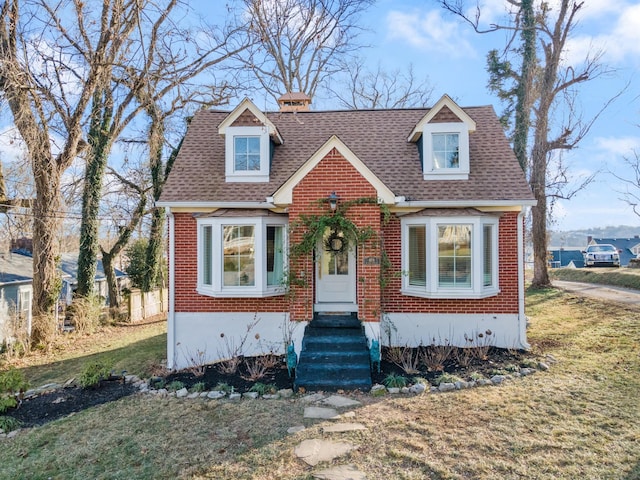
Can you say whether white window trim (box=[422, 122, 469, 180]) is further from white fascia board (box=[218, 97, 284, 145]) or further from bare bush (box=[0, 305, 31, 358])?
bare bush (box=[0, 305, 31, 358])

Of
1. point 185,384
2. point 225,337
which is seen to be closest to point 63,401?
point 185,384

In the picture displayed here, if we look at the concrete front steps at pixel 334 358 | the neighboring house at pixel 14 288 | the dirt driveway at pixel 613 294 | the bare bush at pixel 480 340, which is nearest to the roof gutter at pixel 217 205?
the concrete front steps at pixel 334 358

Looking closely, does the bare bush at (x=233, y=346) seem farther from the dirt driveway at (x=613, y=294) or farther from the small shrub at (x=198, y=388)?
the dirt driveway at (x=613, y=294)

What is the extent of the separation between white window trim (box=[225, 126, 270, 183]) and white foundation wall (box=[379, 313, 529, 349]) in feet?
15.9

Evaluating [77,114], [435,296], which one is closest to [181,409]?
[435,296]

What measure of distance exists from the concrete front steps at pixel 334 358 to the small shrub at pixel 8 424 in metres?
4.65

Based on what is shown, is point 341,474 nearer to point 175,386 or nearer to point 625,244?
point 175,386

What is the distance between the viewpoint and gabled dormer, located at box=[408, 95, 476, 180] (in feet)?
31.5

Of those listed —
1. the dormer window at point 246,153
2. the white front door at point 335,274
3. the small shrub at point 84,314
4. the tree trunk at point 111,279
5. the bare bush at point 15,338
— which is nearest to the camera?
the white front door at point 335,274

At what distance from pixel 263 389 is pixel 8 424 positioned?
4.14m

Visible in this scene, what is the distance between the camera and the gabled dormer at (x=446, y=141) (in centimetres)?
961

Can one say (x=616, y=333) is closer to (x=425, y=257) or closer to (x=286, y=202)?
(x=425, y=257)

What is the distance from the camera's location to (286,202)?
863cm

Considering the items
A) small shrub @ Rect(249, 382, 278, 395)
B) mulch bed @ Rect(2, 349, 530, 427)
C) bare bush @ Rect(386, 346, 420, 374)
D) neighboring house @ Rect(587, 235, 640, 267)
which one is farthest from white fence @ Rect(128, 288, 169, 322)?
neighboring house @ Rect(587, 235, 640, 267)
